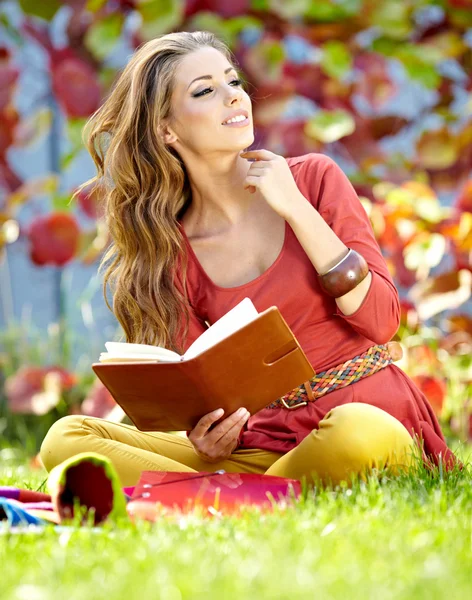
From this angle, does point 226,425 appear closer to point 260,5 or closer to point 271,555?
point 271,555

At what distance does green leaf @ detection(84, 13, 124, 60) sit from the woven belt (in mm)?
2464

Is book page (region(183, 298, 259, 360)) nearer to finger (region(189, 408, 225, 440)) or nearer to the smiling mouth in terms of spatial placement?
finger (region(189, 408, 225, 440))

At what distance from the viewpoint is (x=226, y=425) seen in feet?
8.14

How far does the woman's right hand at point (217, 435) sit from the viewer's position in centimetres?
246

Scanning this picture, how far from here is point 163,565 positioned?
1.56 m

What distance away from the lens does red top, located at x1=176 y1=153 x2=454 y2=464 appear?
2602mm

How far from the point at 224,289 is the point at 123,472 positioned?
595 millimetres

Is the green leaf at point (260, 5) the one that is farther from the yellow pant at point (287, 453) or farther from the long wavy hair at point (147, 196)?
the yellow pant at point (287, 453)

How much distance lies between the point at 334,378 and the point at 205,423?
15.4 inches

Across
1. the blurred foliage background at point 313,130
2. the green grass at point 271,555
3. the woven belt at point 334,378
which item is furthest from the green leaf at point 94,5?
the green grass at point 271,555

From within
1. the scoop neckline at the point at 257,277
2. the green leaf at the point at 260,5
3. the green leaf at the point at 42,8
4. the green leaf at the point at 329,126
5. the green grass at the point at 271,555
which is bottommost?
the green grass at the point at 271,555

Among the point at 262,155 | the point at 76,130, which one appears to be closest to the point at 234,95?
the point at 262,155

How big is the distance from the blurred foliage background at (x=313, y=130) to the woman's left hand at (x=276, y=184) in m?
1.55

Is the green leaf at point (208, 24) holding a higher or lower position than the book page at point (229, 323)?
higher
